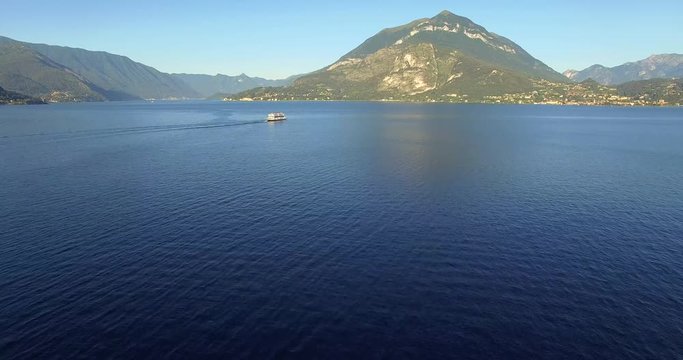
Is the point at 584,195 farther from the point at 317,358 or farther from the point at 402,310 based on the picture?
the point at 317,358

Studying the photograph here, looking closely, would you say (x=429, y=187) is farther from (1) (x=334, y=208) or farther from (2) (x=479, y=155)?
(2) (x=479, y=155)

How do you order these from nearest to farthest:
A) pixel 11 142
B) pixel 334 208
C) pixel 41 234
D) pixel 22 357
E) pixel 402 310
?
pixel 22 357 < pixel 402 310 < pixel 41 234 < pixel 334 208 < pixel 11 142

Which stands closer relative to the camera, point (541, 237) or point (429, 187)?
point (541, 237)

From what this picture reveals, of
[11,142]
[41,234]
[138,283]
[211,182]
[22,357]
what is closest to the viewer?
[22,357]

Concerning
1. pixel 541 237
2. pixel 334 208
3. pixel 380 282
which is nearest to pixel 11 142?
pixel 334 208

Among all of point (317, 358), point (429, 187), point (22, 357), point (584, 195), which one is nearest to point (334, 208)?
point (429, 187)

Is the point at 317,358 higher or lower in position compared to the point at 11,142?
lower
